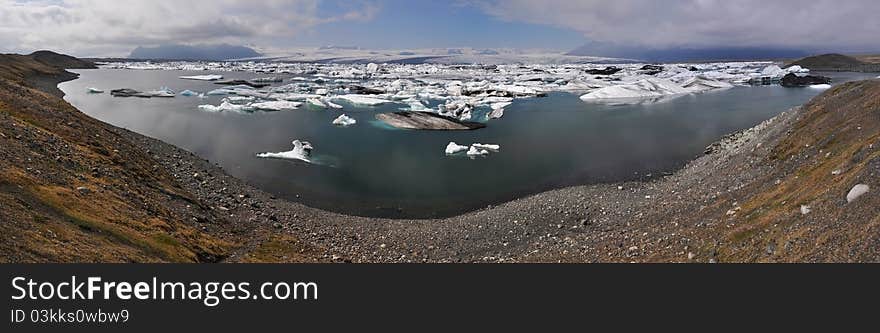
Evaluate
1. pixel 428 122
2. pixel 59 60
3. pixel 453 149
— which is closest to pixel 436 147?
pixel 453 149

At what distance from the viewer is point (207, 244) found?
393 inches

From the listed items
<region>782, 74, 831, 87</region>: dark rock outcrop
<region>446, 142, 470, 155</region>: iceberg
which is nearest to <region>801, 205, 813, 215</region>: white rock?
<region>446, 142, 470, 155</region>: iceberg

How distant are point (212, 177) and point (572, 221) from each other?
13.1 m

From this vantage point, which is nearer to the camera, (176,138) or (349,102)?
(176,138)

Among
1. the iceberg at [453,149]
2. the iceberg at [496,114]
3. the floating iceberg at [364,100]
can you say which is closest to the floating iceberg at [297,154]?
the iceberg at [453,149]

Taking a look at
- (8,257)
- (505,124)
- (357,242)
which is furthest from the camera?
(505,124)

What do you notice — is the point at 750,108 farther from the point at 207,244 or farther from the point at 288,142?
the point at 207,244

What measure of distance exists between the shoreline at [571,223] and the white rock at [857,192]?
611mm

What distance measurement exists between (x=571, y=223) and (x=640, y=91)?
46.0 m

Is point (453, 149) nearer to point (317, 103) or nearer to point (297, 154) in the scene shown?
point (297, 154)

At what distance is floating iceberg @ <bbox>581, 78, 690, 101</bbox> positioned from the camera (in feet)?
167

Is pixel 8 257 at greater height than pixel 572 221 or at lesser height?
greater

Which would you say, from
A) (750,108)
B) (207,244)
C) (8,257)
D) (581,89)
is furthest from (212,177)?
(581,89)

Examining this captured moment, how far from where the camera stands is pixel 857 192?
23.6ft
